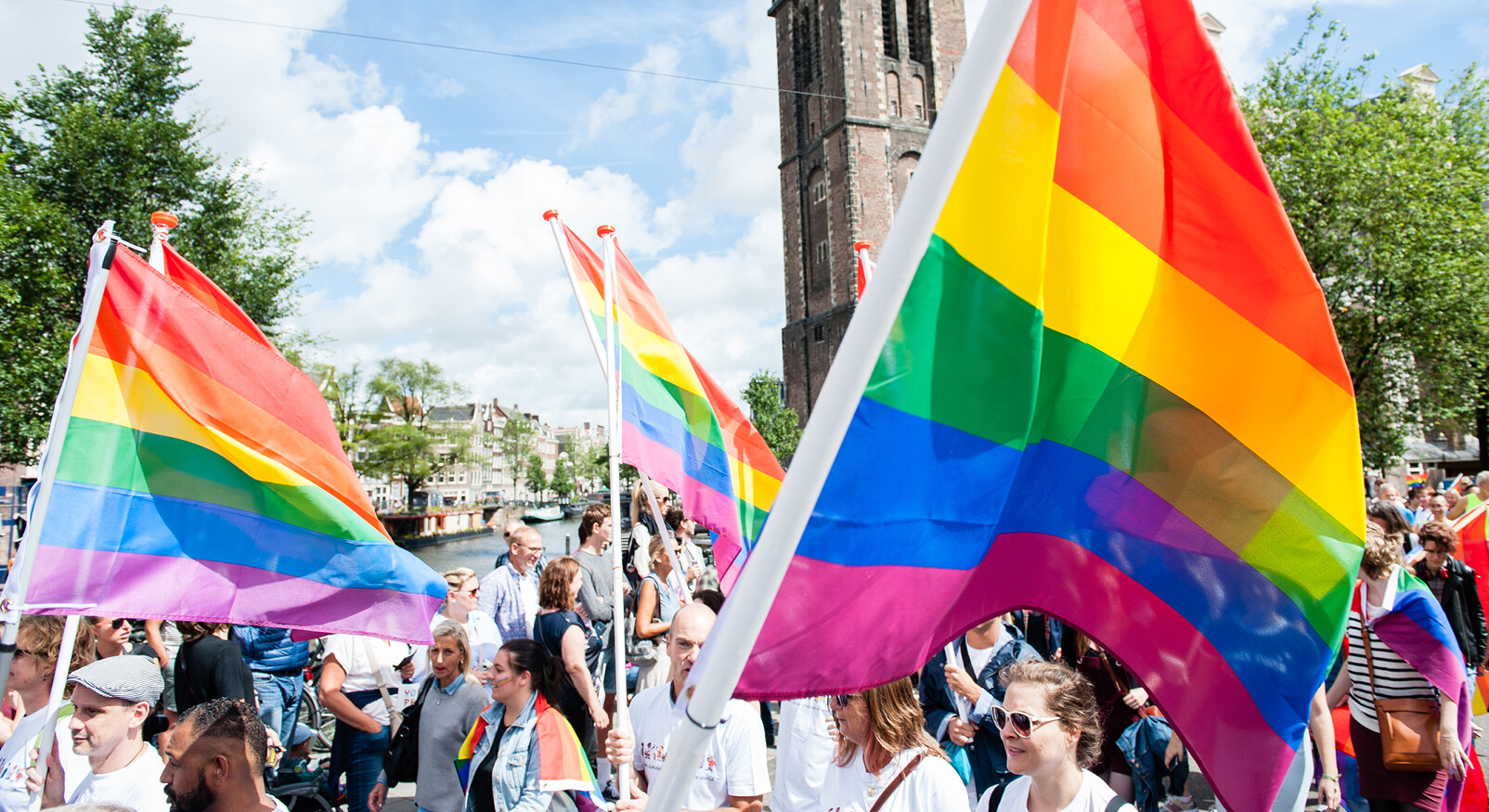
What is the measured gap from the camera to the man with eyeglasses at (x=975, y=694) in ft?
12.8

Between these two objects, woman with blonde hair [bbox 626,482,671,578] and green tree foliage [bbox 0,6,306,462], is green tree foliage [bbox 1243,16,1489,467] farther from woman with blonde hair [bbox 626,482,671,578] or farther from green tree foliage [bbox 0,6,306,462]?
green tree foliage [bbox 0,6,306,462]

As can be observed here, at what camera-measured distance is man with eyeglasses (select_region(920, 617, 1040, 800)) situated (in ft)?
12.8

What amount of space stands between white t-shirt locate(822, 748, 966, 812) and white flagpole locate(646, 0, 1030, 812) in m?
1.45

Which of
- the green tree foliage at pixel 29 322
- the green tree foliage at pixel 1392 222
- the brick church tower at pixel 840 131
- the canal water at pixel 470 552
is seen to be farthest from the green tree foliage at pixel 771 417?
the green tree foliage at pixel 29 322

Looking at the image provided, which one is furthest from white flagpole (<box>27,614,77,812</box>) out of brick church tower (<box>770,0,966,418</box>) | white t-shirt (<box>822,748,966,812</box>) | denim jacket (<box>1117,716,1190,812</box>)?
brick church tower (<box>770,0,966,418</box>)

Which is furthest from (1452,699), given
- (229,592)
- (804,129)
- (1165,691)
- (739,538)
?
(804,129)

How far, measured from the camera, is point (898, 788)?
8.69 feet

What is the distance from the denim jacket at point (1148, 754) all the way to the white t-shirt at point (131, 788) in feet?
13.8

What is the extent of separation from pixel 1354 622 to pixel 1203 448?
281cm

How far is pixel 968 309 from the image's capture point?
1815 millimetres

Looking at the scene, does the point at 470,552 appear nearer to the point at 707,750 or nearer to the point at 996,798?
the point at 707,750

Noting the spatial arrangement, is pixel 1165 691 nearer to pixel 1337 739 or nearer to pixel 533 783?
pixel 533 783

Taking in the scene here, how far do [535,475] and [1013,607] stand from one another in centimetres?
10563

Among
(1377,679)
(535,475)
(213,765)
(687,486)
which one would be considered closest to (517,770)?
(213,765)
